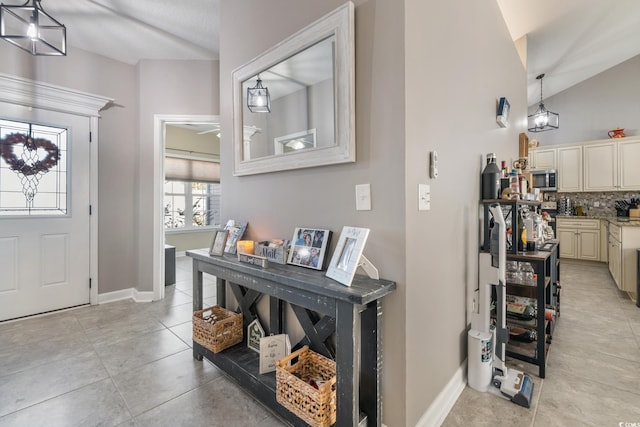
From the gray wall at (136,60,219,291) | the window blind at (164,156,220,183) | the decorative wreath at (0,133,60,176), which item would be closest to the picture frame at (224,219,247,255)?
the gray wall at (136,60,219,291)

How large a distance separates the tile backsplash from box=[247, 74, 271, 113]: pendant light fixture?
6.42 meters

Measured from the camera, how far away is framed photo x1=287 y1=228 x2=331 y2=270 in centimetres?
151

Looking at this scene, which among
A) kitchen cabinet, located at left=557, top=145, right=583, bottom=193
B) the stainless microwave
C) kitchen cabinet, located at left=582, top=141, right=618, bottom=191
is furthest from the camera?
kitchen cabinet, located at left=557, top=145, right=583, bottom=193

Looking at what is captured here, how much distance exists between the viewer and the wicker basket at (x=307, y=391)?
1.31 meters

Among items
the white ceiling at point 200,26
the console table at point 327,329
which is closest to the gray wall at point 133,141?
the white ceiling at point 200,26

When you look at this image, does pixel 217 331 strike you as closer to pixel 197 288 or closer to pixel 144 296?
pixel 197 288

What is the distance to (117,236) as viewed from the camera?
3486mm

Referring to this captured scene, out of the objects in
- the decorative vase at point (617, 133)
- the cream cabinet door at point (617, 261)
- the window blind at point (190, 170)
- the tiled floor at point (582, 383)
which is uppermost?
the decorative vase at point (617, 133)

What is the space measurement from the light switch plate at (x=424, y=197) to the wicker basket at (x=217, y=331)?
4.82 feet

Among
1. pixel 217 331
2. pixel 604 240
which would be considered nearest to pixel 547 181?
pixel 604 240

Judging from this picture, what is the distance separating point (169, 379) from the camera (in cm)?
189

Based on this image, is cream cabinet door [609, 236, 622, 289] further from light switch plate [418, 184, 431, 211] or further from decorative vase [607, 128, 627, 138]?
light switch plate [418, 184, 431, 211]

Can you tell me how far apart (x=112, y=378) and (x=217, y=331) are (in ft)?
2.42

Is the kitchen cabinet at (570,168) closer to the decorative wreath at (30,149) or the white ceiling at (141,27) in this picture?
the white ceiling at (141,27)
